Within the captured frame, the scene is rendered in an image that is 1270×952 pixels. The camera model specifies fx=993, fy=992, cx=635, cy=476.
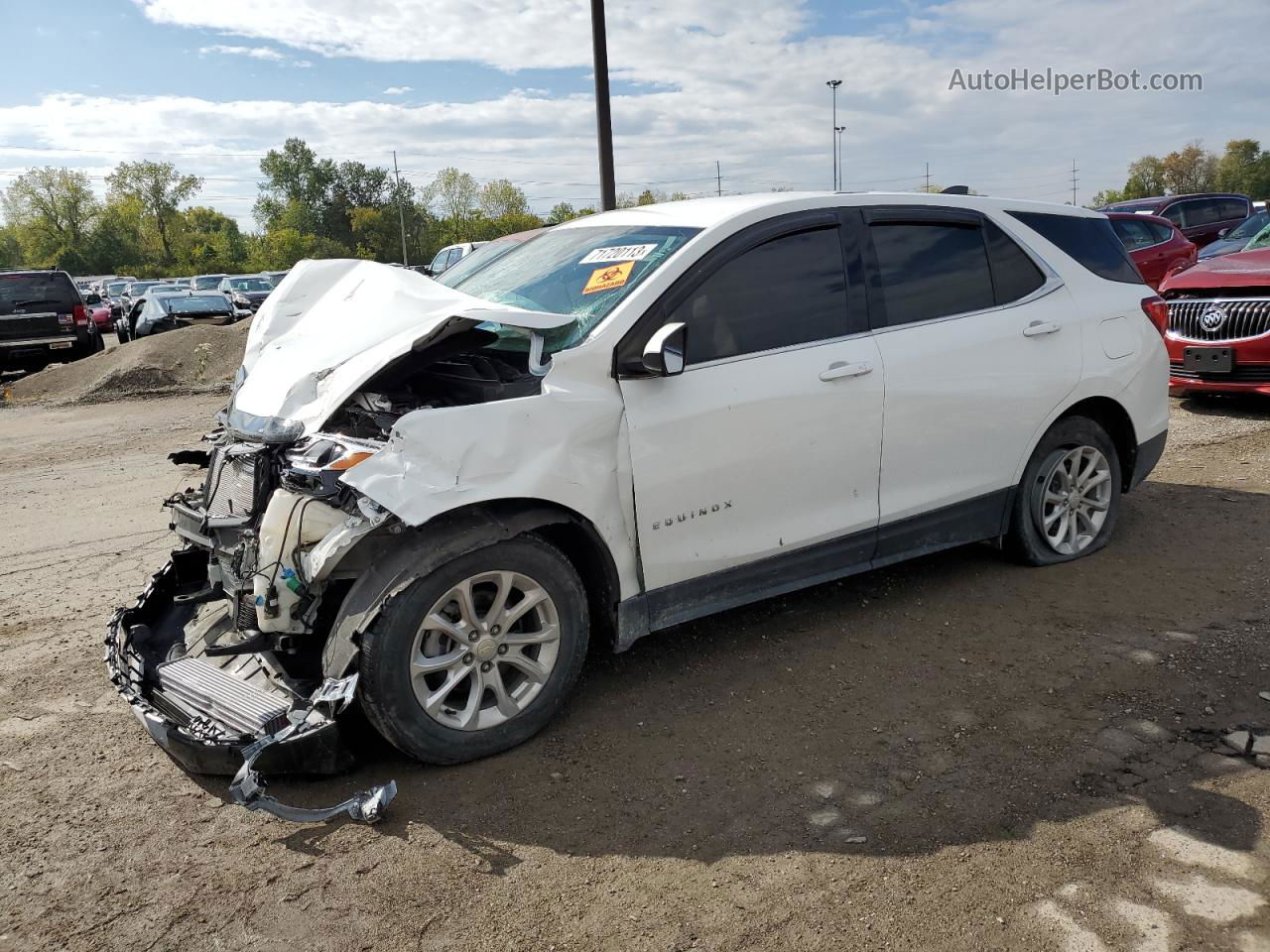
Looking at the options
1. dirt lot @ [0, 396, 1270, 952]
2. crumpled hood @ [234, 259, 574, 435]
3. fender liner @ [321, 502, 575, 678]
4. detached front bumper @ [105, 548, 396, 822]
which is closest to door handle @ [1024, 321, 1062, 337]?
dirt lot @ [0, 396, 1270, 952]

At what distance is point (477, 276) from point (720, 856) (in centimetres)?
297

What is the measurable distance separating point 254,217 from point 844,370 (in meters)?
108

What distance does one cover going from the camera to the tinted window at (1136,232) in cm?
1452

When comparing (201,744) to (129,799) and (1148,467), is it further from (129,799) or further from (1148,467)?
(1148,467)

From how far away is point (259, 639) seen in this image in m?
3.63

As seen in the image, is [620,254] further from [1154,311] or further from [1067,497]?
[1154,311]

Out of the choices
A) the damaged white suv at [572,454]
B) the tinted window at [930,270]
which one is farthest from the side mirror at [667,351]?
the tinted window at [930,270]

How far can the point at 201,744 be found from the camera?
322 cm

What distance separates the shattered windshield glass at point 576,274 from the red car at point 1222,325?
6564mm

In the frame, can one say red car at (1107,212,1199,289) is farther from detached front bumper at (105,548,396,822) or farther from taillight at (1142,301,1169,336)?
detached front bumper at (105,548,396,822)

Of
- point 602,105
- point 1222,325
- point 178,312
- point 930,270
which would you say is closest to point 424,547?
point 930,270

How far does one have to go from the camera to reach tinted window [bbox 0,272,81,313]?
16500mm

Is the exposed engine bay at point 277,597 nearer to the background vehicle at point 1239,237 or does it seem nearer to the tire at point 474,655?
the tire at point 474,655

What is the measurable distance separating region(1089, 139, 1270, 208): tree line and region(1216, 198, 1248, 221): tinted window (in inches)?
2427
